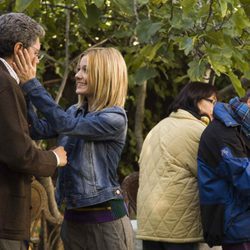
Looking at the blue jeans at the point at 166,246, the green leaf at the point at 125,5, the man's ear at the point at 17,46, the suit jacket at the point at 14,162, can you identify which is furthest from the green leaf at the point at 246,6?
the suit jacket at the point at 14,162

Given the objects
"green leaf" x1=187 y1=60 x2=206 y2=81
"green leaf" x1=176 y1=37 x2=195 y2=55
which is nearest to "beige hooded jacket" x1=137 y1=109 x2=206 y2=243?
"green leaf" x1=176 y1=37 x2=195 y2=55

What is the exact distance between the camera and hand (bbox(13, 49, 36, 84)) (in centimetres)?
358

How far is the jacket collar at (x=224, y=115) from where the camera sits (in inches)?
174

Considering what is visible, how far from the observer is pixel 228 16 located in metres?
5.11

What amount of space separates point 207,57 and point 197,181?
3.23 ft

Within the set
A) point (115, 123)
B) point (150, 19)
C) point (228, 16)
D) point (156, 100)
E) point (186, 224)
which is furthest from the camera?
point (156, 100)

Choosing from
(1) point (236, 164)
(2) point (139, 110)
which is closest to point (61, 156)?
(1) point (236, 164)

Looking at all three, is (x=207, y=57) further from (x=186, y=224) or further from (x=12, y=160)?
(x=12, y=160)

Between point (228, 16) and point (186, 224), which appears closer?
point (186, 224)

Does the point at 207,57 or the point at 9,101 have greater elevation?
the point at 9,101

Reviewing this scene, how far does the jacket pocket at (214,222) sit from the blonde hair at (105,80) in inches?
32.7

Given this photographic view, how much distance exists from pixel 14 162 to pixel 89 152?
2.33ft

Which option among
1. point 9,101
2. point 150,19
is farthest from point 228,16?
point 9,101

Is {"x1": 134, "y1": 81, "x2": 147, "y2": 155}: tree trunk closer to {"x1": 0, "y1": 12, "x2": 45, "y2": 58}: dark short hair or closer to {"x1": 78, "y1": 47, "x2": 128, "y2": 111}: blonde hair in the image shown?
{"x1": 78, "y1": 47, "x2": 128, "y2": 111}: blonde hair
